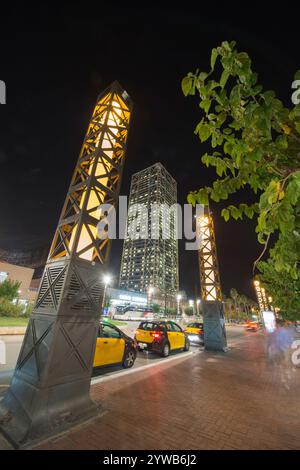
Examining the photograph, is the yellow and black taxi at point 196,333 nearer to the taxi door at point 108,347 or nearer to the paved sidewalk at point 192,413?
the paved sidewalk at point 192,413

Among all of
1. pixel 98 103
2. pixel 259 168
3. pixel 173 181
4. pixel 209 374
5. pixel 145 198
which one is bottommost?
pixel 209 374

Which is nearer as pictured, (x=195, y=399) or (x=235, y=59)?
(x=235, y=59)

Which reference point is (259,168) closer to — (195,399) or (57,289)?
(57,289)

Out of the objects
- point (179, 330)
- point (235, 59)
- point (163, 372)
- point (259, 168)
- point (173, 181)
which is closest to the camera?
point (235, 59)

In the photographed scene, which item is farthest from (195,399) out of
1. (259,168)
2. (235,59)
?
(235,59)

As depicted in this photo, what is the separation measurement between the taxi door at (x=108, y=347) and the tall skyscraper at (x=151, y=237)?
13208cm

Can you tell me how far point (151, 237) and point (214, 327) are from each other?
133241 mm

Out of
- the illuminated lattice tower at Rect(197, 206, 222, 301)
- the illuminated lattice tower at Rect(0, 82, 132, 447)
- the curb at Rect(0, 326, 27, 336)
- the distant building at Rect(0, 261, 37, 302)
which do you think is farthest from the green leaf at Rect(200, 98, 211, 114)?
the distant building at Rect(0, 261, 37, 302)

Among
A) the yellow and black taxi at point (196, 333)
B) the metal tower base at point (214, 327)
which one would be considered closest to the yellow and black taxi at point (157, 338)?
the metal tower base at point (214, 327)

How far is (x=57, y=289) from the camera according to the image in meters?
4.20

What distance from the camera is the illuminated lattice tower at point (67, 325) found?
3467mm

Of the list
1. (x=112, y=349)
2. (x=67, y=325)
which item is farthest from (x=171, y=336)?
(x=67, y=325)

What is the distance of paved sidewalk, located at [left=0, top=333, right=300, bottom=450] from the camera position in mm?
3348

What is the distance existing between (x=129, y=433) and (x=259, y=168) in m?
4.54
